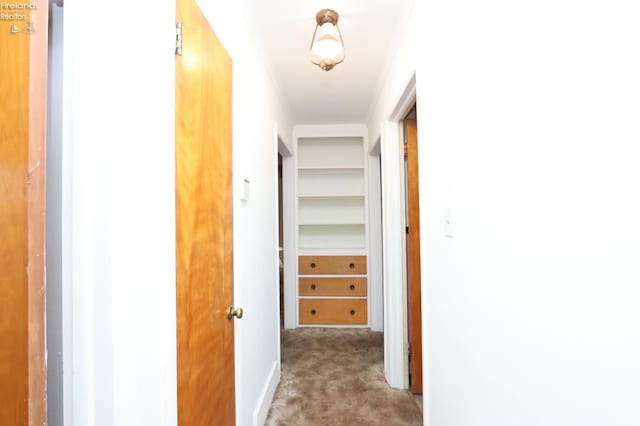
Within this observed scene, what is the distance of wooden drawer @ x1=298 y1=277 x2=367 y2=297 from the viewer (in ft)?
11.6

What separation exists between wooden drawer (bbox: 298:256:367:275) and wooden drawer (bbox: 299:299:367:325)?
337mm

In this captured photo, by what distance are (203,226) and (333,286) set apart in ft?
8.84

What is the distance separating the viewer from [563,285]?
1.95 ft

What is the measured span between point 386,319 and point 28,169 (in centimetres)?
230

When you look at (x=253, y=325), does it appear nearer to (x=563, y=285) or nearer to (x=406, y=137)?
(x=563, y=285)

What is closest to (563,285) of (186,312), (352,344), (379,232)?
(186,312)

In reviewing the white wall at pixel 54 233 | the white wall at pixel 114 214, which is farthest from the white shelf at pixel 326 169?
the white wall at pixel 54 233

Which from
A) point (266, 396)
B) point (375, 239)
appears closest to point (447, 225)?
point (266, 396)

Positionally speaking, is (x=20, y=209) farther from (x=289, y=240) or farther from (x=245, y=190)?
(x=289, y=240)

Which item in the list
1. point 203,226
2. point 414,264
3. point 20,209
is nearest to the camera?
point 20,209

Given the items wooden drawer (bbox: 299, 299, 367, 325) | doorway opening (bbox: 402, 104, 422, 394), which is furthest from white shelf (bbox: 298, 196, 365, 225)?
doorway opening (bbox: 402, 104, 422, 394)

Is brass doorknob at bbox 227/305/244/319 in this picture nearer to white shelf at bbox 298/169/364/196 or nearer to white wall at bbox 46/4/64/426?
white wall at bbox 46/4/64/426

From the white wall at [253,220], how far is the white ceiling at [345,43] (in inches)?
5.1

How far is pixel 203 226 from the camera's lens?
1045mm
